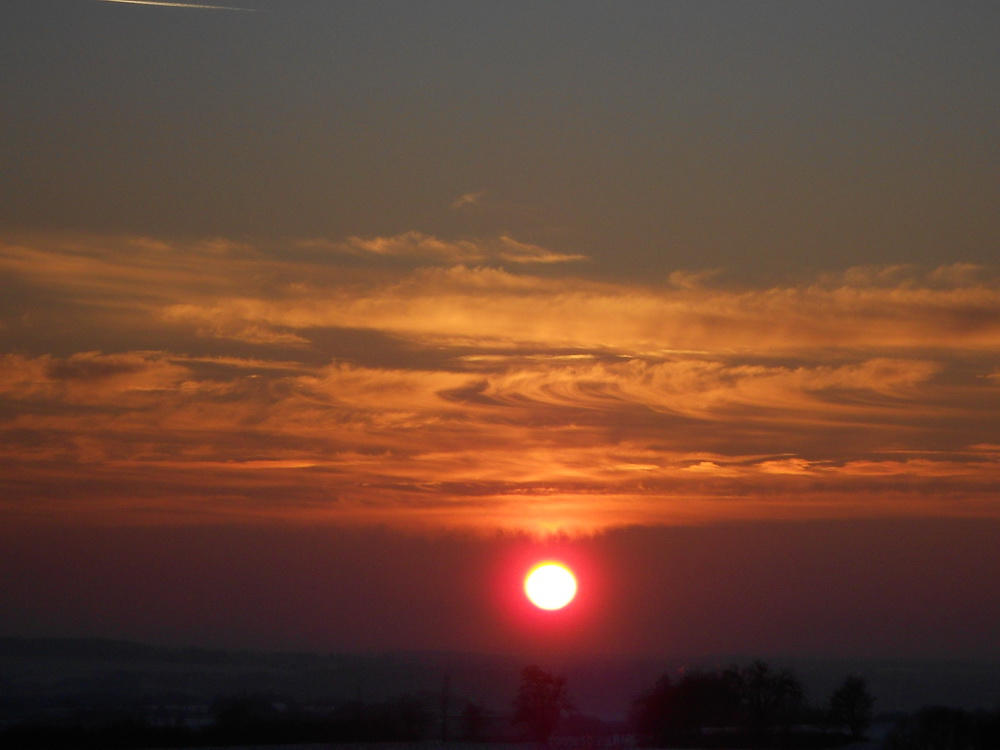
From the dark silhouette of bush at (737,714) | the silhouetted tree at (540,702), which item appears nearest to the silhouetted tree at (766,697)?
the dark silhouette of bush at (737,714)

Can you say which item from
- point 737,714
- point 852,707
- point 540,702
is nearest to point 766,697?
point 737,714

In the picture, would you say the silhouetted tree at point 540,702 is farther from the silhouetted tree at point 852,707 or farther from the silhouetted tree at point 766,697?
the silhouetted tree at point 852,707

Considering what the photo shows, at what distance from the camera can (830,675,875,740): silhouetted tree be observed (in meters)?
93.8

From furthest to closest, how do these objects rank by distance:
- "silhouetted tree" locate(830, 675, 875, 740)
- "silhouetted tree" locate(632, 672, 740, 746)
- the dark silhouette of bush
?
"silhouetted tree" locate(830, 675, 875, 740), "silhouetted tree" locate(632, 672, 740, 746), the dark silhouette of bush

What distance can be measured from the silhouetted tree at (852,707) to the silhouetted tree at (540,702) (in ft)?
71.9

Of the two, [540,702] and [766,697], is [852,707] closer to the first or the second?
[766,697]

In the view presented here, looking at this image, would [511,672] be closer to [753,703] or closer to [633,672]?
[633,672]

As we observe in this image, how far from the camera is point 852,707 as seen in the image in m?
94.7

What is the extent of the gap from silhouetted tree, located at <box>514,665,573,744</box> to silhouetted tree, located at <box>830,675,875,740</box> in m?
21.9

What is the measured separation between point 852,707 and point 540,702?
25.5m

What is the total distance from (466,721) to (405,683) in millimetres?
83815

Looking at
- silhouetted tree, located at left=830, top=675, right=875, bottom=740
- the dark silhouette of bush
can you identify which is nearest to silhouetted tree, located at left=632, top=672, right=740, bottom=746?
the dark silhouette of bush

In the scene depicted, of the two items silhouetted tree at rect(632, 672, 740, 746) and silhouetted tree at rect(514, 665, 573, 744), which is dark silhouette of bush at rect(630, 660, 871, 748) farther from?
silhouetted tree at rect(514, 665, 573, 744)

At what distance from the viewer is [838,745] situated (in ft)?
286
